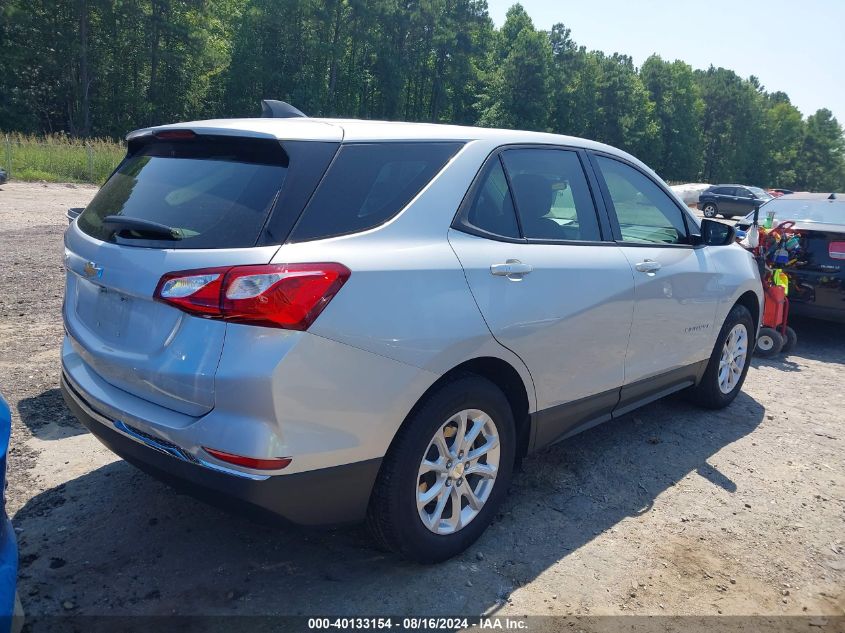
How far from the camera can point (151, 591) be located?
2.74m

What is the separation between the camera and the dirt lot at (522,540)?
2797mm

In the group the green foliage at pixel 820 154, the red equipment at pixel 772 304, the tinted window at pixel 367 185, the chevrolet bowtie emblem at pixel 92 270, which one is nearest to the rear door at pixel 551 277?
the tinted window at pixel 367 185

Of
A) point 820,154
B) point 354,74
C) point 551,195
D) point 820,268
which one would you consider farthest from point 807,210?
point 820,154

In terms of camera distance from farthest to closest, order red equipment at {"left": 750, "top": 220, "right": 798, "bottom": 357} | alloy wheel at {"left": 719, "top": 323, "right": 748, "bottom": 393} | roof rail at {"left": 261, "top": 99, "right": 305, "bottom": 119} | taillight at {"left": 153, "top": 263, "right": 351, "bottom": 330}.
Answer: red equipment at {"left": 750, "top": 220, "right": 798, "bottom": 357} < alloy wheel at {"left": 719, "top": 323, "right": 748, "bottom": 393} < roof rail at {"left": 261, "top": 99, "right": 305, "bottom": 119} < taillight at {"left": 153, "top": 263, "right": 351, "bottom": 330}

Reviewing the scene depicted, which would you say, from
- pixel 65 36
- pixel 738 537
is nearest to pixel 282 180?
pixel 738 537

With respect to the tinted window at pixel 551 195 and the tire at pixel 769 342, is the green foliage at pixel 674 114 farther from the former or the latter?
the tinted window at pixel 551 195

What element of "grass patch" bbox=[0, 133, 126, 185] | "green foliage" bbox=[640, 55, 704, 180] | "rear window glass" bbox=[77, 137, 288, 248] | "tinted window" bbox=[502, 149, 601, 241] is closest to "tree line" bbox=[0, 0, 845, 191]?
"green foliage" bbox=[640, 55, 704, 180]

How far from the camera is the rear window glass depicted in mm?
2482

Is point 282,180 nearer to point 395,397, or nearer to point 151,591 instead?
point 395,397

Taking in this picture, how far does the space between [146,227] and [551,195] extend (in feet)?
6.61

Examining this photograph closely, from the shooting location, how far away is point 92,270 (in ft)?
9.10

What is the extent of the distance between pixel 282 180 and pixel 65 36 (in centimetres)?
5111

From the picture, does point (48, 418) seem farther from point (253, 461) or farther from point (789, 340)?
point (789, 340)

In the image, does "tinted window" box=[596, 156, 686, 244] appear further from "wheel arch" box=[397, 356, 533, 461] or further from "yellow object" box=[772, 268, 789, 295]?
"yellow object" box=[772, 268, 789, 295]
